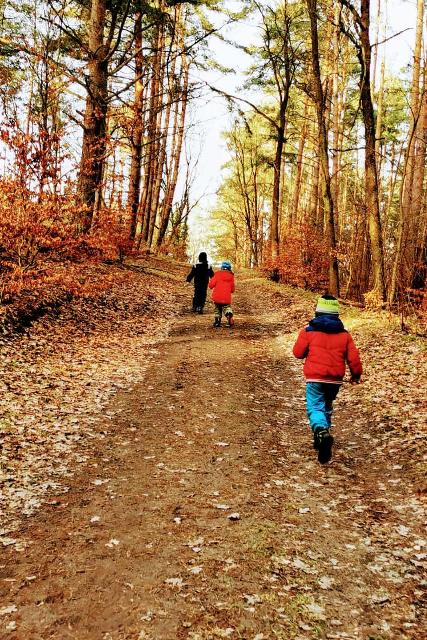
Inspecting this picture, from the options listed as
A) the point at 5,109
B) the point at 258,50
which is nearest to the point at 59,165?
the point at 5,109

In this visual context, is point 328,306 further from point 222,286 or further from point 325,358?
point 222,286

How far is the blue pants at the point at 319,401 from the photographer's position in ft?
18.1

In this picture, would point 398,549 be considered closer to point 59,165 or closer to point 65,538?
point 65,538

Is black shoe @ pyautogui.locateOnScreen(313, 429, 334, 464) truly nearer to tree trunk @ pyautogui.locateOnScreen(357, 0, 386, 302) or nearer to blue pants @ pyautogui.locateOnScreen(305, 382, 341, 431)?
blue pants @ pyautogui.locateOnScreen(305, 382, 341, 431)

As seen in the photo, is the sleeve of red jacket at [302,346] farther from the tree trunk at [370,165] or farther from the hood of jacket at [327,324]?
the tree trunk at [370,165]

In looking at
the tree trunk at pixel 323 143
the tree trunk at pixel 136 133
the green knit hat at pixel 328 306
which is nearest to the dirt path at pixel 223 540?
the green knit hat at pixel 328 306

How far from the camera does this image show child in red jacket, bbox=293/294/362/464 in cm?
561

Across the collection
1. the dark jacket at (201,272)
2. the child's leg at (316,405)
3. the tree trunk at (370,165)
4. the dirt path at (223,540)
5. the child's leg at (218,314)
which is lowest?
the dirt path at (223,540)

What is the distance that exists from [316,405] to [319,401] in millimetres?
62

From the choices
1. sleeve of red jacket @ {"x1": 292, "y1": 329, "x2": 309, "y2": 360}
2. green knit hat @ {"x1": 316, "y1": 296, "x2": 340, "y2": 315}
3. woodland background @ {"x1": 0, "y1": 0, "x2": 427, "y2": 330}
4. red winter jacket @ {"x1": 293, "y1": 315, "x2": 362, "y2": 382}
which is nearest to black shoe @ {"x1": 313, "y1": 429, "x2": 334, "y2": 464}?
red winter jacket @ {"x1": 293, "y1": 315, "x2": 362, "y2": 382}

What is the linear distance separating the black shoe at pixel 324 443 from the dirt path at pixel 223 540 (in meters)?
0.20

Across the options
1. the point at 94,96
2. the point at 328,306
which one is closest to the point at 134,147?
the point at 94,96

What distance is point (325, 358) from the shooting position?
565cm

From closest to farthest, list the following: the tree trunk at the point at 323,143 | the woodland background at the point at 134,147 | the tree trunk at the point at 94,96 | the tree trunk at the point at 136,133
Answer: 1. the woodland background at the point at 134,147
2. the tree trunk at the point at 94,96
3. the tree trunk at the point at 323,143
4. the tree trunk at the point at 136,133
